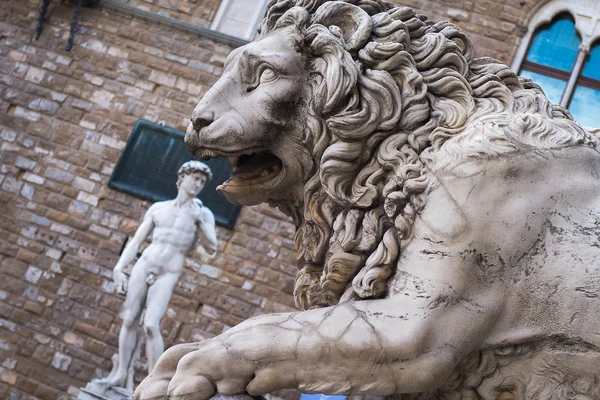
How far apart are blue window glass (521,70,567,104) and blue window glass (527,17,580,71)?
0.15 metres

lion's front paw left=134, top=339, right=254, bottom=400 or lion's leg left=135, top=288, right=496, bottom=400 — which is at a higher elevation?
lion's leg left=135, top=288, right=496, bottom=400

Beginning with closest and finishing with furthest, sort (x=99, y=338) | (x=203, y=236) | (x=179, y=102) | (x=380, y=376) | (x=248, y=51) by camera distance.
Result: (x=380, y=376) < (x=248, y=51) < (x=203, y=236) < (x=99, y=338) < (x=179, y=102)

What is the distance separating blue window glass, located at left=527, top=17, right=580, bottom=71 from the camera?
11055 millimetres

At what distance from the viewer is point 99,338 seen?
424 inches

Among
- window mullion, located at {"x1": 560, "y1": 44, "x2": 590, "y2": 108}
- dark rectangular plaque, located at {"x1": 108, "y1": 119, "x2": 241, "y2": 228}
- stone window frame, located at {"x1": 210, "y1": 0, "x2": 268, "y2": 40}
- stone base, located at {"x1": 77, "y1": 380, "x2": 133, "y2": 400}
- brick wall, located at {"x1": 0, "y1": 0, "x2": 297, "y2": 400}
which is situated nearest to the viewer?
stone base, located at {"x1": 77, "y1": 380, "x2": 133, "y2": 400}

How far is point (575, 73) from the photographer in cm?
1088

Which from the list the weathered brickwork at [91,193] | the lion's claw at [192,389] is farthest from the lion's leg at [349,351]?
the weathered brickwork at [91,193]

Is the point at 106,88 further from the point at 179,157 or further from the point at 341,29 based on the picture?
the point at 341,29

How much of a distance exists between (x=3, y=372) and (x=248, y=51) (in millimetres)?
9952

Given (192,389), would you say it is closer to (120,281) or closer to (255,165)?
(255,165)

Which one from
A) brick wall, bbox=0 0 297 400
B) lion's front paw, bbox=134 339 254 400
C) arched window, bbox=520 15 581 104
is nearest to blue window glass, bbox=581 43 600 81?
arched window, bbox=520 15 581 104

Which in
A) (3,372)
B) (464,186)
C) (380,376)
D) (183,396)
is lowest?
(3,372)

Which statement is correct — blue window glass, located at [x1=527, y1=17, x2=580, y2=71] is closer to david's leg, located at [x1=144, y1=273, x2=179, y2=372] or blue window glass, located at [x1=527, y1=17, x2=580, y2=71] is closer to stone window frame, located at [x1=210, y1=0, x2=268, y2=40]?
stone window frame, located at [x1=210, y1=0, x2=268, y2=40]

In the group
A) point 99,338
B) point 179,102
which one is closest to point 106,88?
point 179,102
